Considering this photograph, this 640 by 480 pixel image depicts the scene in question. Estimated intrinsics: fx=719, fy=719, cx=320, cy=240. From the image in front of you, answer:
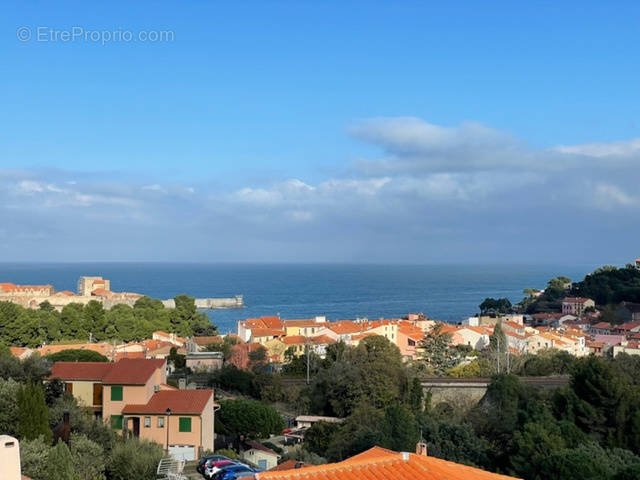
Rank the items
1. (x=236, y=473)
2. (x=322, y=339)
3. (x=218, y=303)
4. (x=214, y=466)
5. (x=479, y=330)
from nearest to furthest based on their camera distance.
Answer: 1. (x=236, y=473)
2. (x=214, y=466)
3. (x=322, y=339)
4. (x=479, y=330)
5. (x=218, y=303)

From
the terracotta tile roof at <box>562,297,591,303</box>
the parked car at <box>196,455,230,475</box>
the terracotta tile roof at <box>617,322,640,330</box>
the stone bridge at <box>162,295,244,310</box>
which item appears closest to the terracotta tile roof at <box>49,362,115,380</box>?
the parked car at <box>196,455,230,475</box>

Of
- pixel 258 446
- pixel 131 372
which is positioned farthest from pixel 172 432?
pixel 258 446

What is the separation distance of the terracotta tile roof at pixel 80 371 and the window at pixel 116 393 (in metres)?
1.07

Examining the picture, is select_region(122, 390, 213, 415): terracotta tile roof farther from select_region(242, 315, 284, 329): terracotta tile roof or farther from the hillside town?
select_region(242, 315, 284, 329): terracotta tile roof

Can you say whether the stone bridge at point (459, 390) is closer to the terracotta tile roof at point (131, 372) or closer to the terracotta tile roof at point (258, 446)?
the terracotta tile roof at point (258, 446)

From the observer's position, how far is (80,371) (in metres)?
20.9

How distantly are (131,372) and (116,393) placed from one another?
2.20 ft

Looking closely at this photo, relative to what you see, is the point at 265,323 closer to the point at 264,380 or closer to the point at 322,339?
the point at 322,339

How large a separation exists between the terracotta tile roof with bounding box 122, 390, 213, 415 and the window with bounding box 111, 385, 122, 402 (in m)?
0.39

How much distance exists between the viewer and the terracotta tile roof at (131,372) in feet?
63.3

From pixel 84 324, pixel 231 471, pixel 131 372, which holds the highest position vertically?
pixel 131 372

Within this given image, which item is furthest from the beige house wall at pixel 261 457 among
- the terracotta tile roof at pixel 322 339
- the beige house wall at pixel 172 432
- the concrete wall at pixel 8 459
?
the terracotta tile roof at pixel 322 339

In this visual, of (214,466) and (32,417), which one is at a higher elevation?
(32,417)

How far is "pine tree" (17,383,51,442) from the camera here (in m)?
14.2
